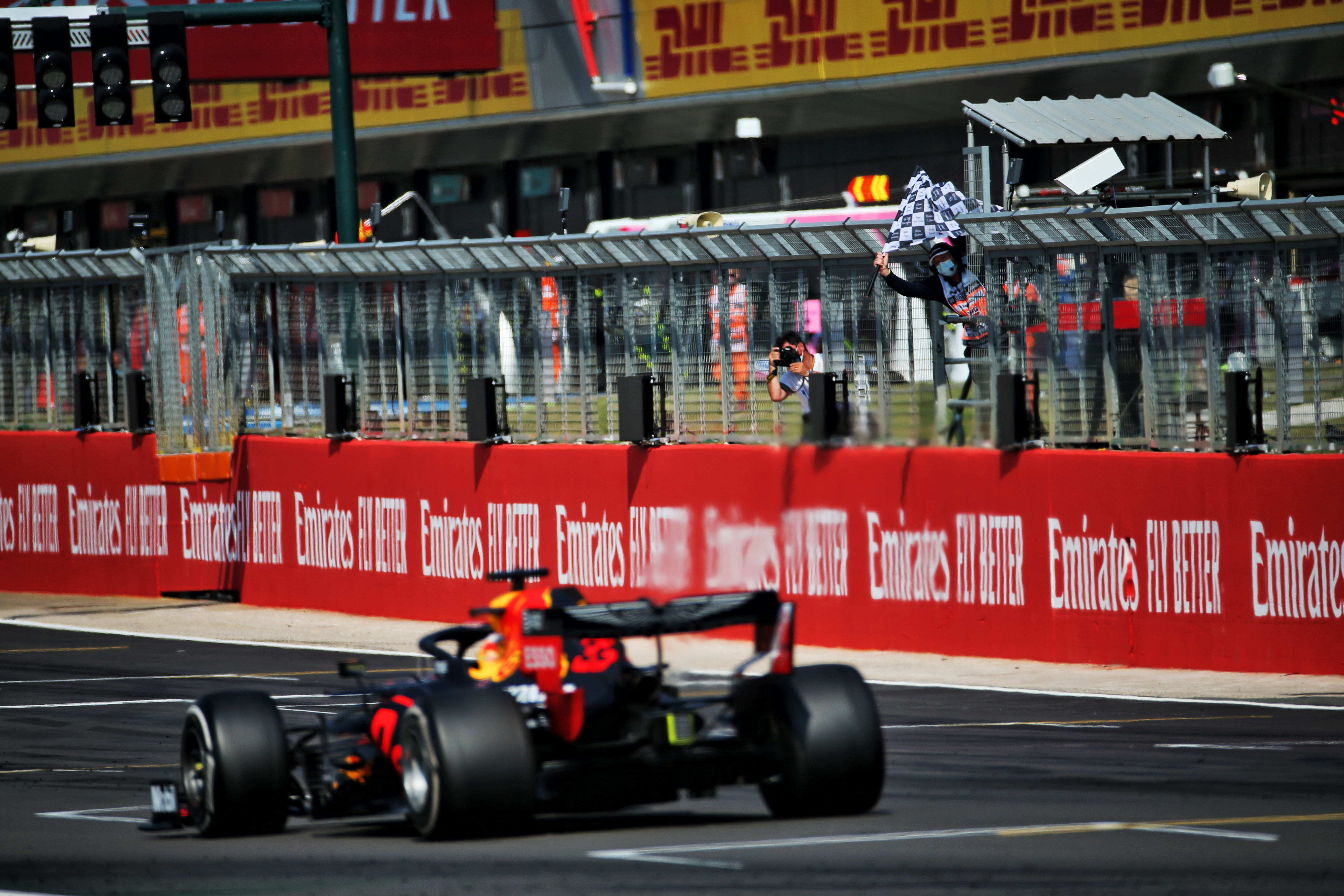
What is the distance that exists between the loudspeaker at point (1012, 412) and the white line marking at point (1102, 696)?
6.85 ft

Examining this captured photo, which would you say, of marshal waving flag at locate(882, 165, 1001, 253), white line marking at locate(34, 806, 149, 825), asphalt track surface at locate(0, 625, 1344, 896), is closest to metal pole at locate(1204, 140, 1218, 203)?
marshal waving flag at locate(882, 165, 1001, 253)

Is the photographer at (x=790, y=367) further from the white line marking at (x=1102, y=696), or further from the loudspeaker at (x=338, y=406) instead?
the loudspeaker at (x=338, y=406)

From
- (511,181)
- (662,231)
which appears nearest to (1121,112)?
(662,231)

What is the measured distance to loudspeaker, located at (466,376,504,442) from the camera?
20203mm

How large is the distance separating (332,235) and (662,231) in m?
22.1

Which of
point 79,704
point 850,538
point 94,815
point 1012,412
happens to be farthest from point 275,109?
point 94,815

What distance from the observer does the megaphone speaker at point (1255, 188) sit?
59.1 feet

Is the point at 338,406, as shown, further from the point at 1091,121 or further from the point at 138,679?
the point at 1091,121

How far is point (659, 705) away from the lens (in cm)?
865

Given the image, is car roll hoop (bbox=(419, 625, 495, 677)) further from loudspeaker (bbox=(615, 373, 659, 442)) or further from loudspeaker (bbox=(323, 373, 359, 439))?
loudspeaker (bbox=(323, 373, 359, 439))

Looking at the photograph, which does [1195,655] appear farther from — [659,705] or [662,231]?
[659,705]

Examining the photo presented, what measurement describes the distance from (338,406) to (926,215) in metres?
7.59

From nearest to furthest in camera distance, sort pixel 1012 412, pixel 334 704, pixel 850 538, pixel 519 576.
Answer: pixel 519 576 → pixel 334 704 → pixel 1012 412 → pixel 850 538

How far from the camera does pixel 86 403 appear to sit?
25.0m
